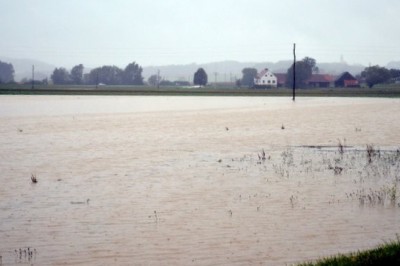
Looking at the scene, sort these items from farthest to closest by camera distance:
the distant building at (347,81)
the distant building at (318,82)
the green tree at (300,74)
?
the distant building at (318,82)
the green tree at (300,74)
the distant building at (347,81)

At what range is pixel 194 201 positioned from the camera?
1560 centimetres

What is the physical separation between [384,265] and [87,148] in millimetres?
22114

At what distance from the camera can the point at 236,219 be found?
13.5m

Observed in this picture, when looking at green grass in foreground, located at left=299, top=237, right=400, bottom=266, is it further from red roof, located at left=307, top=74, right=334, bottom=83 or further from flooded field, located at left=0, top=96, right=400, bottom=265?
red roof, located at left=307, top=74, right=334, bottom=83

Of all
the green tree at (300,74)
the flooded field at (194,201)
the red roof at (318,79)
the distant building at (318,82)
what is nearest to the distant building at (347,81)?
the distant building at (318,82)

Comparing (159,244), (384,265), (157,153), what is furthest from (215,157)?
(384,265)

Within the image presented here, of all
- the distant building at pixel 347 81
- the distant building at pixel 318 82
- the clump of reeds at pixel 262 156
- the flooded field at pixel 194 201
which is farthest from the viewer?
the distant building at pixel 318 82

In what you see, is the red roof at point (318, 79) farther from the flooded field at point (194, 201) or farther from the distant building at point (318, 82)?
the flooded field at point (194, 201)

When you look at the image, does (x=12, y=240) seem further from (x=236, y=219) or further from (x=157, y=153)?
(x=157, y=153)

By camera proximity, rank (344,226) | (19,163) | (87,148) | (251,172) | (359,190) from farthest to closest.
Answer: (87,148) → (19,163) → (251,172) → (359,190) → (344,226)

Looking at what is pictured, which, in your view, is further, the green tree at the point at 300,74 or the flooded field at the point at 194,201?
the green tree at the point at 300,74

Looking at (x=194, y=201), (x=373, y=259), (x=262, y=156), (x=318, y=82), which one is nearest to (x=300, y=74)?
(x=318, y=82)

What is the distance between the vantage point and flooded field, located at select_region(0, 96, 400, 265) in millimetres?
11227

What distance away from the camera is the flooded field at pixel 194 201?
11227 millimetres
